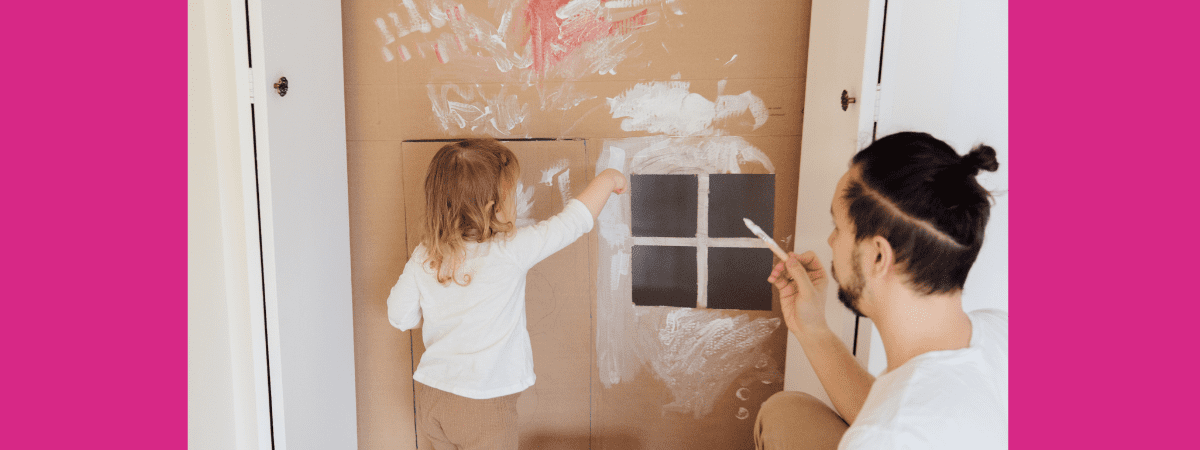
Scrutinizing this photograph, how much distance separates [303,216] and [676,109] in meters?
0.85

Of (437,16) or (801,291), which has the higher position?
(437,16)

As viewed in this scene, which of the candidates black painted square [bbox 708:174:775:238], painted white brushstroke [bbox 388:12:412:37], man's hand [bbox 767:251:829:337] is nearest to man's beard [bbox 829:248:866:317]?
man's hand [bbox 767:251:829:337]

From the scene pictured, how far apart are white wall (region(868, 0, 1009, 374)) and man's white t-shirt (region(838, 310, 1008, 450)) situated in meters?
0.26

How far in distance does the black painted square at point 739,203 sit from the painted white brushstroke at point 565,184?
33cm

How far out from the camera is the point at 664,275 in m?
1.48

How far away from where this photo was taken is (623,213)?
57.6 inches

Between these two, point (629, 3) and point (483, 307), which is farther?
point (629, 3)

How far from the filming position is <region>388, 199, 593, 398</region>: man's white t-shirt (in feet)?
4.02

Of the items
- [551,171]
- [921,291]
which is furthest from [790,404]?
[551,171]

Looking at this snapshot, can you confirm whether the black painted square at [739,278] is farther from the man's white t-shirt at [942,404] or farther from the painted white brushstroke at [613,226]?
the man's white t-shirt at [942,404]

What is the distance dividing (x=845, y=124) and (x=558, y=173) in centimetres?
64

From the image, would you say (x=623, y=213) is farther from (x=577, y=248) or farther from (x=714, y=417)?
(x=714, y=417)

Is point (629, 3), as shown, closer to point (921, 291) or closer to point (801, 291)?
point (801, 291)

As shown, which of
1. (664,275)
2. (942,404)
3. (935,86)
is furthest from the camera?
(664,275)
